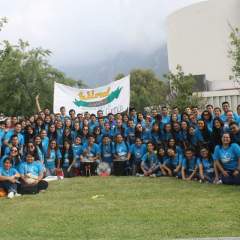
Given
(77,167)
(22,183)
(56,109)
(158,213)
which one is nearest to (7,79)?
(56,109)

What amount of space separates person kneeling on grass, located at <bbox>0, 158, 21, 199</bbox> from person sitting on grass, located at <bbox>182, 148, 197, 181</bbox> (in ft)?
13.2

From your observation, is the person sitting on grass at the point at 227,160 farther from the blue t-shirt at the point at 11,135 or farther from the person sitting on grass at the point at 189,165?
the blue t-shirt at the point at 11,135

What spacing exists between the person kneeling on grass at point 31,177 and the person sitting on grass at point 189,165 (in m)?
3.40

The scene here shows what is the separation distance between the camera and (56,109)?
16828 mm

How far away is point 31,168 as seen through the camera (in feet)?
37.4

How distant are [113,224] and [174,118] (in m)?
6.12

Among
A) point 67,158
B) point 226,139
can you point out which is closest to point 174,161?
point 226,139

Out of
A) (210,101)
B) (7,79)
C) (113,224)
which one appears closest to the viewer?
(113,224)

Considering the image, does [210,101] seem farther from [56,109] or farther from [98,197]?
[98,197]

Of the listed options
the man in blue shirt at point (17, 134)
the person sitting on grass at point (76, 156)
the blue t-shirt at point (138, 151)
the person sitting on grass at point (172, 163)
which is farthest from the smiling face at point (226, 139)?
the man in blue shirt at point (17, 134)

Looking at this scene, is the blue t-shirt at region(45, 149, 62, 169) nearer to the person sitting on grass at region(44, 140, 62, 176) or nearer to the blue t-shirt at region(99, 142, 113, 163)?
the person sitting on grass at region(44, 140, 62, 176)

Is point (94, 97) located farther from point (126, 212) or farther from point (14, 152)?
point (126, 212)

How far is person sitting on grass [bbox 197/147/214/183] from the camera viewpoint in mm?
11711

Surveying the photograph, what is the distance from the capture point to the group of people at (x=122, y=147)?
11.2m
